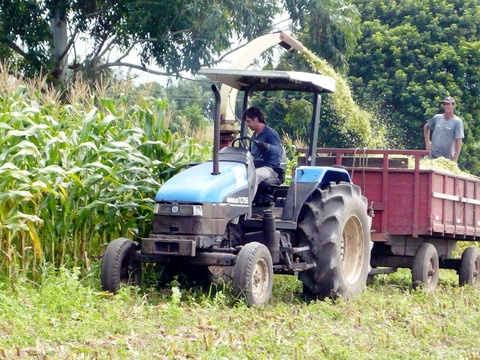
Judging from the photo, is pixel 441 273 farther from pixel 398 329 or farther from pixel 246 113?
pixel 398 329

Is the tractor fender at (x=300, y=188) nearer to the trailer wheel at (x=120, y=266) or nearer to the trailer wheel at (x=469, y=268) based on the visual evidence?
the trailer wheel at (x=120, y=266)

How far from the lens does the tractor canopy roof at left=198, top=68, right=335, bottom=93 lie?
29.0ft

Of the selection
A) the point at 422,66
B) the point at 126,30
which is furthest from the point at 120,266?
the point at 422,66

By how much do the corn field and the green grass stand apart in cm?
47

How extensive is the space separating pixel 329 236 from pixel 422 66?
2244cm

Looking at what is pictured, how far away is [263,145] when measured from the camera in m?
9.31

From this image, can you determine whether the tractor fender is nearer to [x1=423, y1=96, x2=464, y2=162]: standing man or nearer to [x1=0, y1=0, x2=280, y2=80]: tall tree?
[x1=423, y1=96, x2=464, y2=162]: standing man

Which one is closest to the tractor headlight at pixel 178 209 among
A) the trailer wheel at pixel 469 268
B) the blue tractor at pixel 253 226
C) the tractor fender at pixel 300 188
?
the blue tractor at pixel 253 226

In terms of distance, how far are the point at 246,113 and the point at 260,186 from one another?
79 centimetres

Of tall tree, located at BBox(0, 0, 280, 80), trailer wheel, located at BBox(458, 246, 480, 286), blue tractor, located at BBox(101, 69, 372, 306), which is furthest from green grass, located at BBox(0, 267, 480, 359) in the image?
tall tree, located at BBox(0, 0, 280, 80)

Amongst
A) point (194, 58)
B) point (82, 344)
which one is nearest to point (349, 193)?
point (82, 344)

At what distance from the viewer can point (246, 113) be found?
955 centimetres

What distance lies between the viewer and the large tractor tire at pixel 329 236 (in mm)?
9000

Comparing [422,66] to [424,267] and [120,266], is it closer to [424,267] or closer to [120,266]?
[424,267]
